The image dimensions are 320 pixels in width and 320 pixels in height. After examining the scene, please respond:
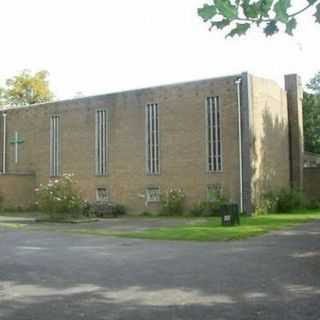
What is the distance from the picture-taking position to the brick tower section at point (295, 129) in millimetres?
40625

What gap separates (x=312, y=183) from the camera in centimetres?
4141

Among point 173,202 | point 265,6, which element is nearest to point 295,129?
point 173,202

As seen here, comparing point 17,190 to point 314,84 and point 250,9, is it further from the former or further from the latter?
point 250,9

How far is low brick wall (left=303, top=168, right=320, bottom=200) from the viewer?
41188 mm

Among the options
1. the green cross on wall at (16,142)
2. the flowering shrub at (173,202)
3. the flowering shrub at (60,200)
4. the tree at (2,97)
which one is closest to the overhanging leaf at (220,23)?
the flowering shrub at (60,200)

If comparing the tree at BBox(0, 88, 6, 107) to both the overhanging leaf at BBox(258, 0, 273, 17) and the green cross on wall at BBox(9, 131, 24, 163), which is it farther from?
the overhanging leaf at BBox(258, 0, 273, 17)

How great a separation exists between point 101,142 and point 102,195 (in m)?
3.44

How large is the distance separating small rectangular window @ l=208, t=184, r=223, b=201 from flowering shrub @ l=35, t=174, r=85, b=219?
765 centimetres

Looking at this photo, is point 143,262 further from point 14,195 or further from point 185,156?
point 14,195

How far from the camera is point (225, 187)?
3381 cm

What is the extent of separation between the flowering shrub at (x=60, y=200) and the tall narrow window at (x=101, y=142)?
7.49m

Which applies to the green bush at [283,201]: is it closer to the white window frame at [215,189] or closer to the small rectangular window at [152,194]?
the white window frame at [215,189]

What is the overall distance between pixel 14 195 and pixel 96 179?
6.55m

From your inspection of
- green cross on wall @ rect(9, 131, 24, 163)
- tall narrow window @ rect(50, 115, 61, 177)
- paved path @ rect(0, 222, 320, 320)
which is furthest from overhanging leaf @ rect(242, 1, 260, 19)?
green cross on wall @ rect(9, 131, 24, 163)
